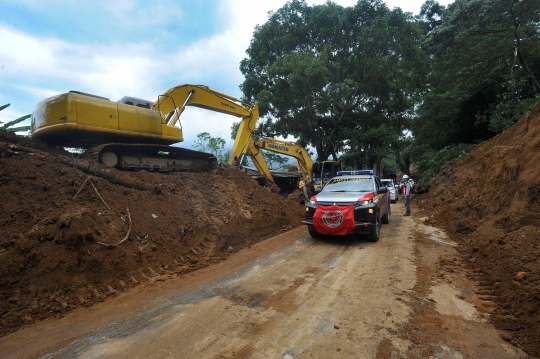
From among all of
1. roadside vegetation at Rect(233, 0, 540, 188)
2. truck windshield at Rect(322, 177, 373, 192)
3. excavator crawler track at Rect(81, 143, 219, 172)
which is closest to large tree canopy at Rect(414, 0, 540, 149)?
roadside vegetation at Rect(233, 0, 540, 188)

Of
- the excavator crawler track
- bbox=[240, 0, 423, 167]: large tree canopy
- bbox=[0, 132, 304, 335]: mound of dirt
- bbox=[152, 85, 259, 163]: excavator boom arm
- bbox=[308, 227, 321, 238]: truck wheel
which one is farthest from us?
bbox=[240, 0, 423, 167]: large tree canopy

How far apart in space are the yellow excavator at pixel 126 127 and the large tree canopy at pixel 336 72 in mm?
9767

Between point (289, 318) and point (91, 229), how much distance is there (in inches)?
130

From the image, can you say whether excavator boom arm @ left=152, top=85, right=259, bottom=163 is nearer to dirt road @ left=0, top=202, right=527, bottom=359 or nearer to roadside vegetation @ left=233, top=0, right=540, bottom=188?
dirt road @ left=0, top=202, right=527, bottom=359

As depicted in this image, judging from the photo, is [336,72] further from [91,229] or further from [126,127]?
[91,229]

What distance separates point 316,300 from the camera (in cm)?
393

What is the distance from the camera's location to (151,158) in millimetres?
8242

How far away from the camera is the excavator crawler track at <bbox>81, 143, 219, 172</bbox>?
7186 mm

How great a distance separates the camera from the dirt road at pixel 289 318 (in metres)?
2.86

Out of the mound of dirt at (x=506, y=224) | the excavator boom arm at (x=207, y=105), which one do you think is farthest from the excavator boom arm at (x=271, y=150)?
A: the mound of dirt at (x=506, y=224)

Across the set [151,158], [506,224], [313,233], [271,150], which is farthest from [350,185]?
[151,158]

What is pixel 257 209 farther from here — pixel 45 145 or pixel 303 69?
pixel 303 69

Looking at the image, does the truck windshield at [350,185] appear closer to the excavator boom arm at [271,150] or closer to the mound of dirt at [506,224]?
the mound of dirt at [506,224]

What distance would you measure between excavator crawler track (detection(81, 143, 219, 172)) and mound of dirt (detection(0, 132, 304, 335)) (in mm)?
530
